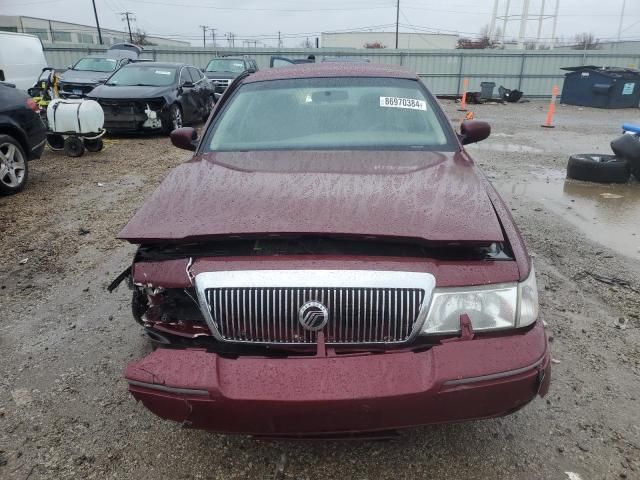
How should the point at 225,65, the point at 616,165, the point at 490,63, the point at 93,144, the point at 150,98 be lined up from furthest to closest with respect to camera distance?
the point at 490,63
the point at 225,65
the point at 150,98
the point at 93,144
the point at 616,165

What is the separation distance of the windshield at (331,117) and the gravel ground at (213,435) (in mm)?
1467

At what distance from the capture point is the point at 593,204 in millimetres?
6082

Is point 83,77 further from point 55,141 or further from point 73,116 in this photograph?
point 73,116

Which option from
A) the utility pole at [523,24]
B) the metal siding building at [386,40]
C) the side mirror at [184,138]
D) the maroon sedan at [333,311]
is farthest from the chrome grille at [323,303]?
the metal siding building at [386,40]

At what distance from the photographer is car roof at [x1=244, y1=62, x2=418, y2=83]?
355 centimetres

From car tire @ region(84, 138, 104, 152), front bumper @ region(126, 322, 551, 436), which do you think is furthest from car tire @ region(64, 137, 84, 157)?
front bumper @ region(126, 322, 551, 436)

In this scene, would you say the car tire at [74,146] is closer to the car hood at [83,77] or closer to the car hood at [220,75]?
the car hood at [83,77]

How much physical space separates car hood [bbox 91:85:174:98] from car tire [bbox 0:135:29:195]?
13.0 feet

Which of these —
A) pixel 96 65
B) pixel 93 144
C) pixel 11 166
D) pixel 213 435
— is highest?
pixel 96 65

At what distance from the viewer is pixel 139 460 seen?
214 centimetres

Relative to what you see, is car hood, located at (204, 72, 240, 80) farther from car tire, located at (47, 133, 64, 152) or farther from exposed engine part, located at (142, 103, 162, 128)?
car tire, located at (47, 133, 64, 152)

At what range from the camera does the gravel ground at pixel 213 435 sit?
2.10 meters

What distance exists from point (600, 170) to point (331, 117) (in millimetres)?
5446

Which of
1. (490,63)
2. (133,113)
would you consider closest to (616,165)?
(133,113)
